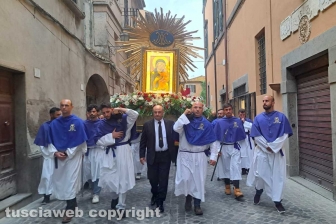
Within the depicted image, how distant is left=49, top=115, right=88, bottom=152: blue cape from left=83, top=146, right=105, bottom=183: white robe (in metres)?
1.08

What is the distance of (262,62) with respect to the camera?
31.5ft

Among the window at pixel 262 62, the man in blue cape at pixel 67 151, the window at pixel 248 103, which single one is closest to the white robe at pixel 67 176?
the man in blue cape at pixel 67 151

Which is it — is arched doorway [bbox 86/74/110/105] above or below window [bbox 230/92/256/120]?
above

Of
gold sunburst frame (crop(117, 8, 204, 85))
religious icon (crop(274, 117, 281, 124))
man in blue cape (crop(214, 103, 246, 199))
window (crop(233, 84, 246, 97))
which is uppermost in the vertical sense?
gold sunburst frame (crop(117, 8, 204, 85))

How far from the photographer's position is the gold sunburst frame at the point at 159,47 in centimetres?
841

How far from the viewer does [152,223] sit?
4.35 m

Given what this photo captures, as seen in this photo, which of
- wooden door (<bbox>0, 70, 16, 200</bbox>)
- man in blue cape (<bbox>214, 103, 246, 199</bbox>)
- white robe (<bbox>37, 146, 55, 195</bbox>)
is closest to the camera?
wooden door (<bbox>0, 70, 16, 200</bbox>)

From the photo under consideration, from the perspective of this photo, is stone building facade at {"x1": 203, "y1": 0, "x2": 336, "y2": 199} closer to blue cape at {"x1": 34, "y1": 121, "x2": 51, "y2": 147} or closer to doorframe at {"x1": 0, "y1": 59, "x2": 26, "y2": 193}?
blue cape at {"x1": 34, "y1": 121, "x2": 51, "y2": 147}

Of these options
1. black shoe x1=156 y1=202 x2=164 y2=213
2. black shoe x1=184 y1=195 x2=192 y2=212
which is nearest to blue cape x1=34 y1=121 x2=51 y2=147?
black shoe x1=156 y1=202 x2=164 y2=213

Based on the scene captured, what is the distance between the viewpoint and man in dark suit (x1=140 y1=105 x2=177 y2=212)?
192 inches

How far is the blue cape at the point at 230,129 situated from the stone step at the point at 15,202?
3694 millimetres

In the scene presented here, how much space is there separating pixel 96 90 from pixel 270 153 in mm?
11008

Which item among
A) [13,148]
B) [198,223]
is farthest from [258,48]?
[13,148]

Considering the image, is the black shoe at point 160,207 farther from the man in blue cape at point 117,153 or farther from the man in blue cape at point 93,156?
the man in blue cape at point 93,156
